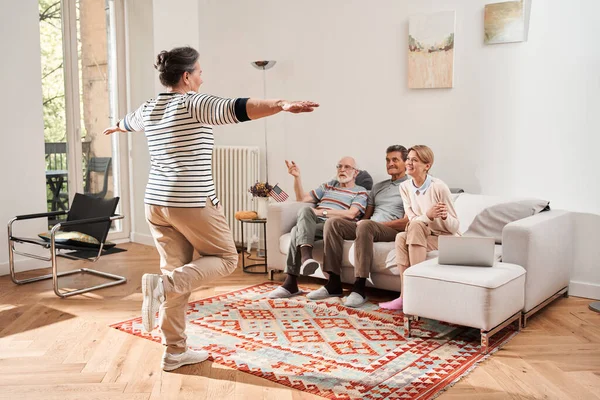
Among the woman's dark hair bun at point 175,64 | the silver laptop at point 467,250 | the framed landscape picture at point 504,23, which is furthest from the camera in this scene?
the framed landscape picture at point 504,23

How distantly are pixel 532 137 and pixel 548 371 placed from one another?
6.29 feet

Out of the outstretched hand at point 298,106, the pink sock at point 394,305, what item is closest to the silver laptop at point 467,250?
the pink sock at point 394,305

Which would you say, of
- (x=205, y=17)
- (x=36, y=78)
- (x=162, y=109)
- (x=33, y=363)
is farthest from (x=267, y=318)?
(x=205, y=17)

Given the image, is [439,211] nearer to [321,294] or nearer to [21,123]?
[321,294]

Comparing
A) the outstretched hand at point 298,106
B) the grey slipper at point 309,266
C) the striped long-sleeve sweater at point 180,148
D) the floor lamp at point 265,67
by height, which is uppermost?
the floor lamp at point 265,67

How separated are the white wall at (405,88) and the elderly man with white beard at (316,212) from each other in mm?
440

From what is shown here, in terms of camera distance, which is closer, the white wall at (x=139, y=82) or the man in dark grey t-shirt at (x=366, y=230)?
the man in dark grey t-shirt at (x=366, y=230)

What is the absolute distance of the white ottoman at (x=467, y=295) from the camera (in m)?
3.32

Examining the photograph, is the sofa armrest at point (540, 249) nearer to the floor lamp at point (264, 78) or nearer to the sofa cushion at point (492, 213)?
the sofa cushion at point (492, 213)

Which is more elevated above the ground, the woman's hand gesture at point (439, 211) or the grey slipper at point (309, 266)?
the woman's hand gesture at point (439, 211)

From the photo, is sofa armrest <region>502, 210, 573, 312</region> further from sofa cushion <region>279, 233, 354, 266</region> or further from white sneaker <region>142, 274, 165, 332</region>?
white sneaker <region>142, 274, 165, 332</region>

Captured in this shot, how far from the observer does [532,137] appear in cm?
448

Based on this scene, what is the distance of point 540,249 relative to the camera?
150 inches

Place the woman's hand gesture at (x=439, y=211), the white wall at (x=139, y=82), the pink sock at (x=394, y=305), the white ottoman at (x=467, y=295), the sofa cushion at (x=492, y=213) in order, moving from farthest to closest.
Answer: the white wall at (x=139, y=82) → the sofa cushion at (x=492, y=213) → the pink sock at (x=394, y=305) → the woman's hand gesture at (x=439, y=211) → the white ottoman at (x=467, y=295)
